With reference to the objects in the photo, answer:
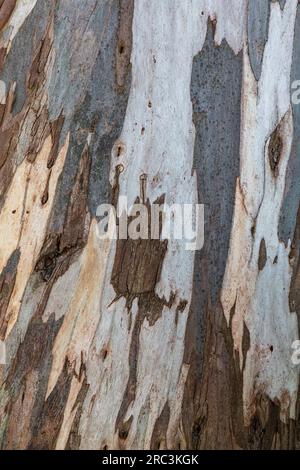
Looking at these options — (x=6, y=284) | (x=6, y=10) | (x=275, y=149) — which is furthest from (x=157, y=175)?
(x=6, y=10)

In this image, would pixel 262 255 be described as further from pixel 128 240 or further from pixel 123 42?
pixel 123 42

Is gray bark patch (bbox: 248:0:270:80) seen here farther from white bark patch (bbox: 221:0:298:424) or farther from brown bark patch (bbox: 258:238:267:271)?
brown bark patch (bbox: 258:238:267:271)

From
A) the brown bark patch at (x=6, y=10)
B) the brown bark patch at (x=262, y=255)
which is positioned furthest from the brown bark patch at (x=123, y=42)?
the brown bark patch at (x=262, y=255)

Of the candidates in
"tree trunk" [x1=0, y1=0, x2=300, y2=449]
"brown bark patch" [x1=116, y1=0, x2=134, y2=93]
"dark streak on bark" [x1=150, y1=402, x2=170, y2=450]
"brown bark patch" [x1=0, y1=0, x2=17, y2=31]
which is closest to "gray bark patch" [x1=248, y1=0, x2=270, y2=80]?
"tree trunk" [x1=0, y1=0, x2=300, y2=449]

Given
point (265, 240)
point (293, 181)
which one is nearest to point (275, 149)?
point (293, 181)

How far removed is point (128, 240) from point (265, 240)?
14.3 inches

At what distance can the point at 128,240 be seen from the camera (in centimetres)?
184

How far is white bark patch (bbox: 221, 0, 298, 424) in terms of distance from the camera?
192 centimetres

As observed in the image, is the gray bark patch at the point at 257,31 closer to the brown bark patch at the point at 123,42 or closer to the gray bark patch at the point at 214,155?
the gray bark patch at the point at 214,155

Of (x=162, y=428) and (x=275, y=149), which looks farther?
(x=275, y=149)

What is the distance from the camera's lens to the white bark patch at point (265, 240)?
1.92 meters

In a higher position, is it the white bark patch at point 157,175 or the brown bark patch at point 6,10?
the brown bark patch at point 6,10

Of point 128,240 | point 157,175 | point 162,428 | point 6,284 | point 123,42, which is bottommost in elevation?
point 162,428

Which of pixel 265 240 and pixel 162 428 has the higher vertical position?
pixel 265 240
